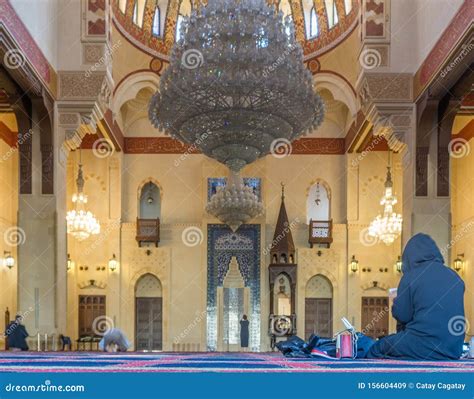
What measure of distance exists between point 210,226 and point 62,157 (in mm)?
5736

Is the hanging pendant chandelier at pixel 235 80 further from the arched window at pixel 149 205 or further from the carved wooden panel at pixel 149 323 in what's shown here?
the carved wooden panel at pixel 149 323

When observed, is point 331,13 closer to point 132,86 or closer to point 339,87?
point 339,87

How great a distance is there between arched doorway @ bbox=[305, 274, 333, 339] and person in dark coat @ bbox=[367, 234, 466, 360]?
10925 millimetres

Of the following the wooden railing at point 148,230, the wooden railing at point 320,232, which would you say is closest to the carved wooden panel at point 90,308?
the wooden railing at point 148,230

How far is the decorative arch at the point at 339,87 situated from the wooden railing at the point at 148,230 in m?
4.54

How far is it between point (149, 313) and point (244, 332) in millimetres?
2162

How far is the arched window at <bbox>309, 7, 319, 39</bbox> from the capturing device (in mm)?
Answer: 14180

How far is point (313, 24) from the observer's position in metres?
14.4

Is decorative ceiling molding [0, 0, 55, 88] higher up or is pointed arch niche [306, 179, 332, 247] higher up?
decorative ceiling molding [0, 0, 55, 88]

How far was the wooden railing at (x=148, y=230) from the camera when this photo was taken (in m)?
14.6

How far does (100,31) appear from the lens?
9.55 meters

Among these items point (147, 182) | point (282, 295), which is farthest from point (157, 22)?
point (282, 295)

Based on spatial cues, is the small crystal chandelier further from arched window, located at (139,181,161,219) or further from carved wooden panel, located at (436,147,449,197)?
carved wooden panel, located at (436,147,449,197)

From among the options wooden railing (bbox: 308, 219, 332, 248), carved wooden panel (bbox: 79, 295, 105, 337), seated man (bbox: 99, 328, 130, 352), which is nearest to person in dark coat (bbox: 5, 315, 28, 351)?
seated man (bbox: 99, 328, 130, 352)
